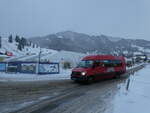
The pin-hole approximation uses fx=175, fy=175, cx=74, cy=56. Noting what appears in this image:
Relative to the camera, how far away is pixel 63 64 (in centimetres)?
3703

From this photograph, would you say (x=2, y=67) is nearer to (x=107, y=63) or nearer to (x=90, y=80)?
(x=90, y=80)

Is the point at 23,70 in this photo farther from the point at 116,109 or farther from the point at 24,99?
the point at 116,109

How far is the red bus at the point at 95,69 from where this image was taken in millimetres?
16438

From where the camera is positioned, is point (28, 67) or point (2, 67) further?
point (2, 67)

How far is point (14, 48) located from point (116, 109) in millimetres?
135471

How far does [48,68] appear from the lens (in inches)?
954

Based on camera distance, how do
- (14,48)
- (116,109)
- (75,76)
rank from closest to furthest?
(116,109) < (75,76) < (14,48)

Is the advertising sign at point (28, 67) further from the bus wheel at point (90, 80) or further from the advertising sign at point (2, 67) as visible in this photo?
the bus wheel at point (90, 80)

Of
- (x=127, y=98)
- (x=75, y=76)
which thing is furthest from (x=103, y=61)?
(x=127, y=98)

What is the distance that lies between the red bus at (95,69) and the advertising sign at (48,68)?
23.2 feet

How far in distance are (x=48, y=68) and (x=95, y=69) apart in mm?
8911

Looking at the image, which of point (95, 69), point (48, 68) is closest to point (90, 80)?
point (95, 69)

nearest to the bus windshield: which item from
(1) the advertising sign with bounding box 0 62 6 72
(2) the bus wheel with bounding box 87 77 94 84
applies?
(2) the bus wheel with bounding box 87 77 94 84

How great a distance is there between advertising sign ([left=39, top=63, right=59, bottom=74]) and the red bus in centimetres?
706
